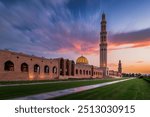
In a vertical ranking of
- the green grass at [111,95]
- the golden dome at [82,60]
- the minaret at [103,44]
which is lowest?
the green grass at [111,95]

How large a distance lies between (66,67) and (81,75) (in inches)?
594

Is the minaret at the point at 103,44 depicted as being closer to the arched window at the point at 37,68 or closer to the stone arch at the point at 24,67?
the arched window at the point at 37,68

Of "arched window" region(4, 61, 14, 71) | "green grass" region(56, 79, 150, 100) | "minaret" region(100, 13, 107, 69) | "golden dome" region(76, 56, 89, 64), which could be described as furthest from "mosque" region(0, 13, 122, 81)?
"minaret" region(100, 13, 107, 69)

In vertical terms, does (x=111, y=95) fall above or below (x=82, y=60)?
below

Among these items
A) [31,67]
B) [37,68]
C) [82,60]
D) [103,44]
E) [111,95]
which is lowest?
[111,95]

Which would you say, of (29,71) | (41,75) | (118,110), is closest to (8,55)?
(29,71)

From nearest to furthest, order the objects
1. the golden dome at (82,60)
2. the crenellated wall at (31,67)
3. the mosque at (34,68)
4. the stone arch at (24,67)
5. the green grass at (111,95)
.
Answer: the green grass at (111,95)
the crenellated wall at (31,67)
the mosque at (34,68)
the stone arch at (24,67)
the golden dome at (82,60)

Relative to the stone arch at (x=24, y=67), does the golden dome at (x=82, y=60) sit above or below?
above

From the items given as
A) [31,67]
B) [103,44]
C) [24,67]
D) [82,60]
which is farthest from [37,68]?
[103,44]

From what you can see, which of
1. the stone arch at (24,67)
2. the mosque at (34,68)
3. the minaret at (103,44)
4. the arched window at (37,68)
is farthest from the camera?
the minaret at (103,44)


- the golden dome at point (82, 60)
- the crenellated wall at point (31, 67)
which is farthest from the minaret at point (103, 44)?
the crenellated wall at point (31, 67)

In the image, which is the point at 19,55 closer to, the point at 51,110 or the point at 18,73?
the point at 18,73

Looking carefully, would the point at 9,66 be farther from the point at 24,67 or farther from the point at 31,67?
the point at 31,67

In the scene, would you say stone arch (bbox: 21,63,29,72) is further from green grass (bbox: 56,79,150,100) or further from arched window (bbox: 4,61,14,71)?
green grass (bbox: 56,79,150,100)
